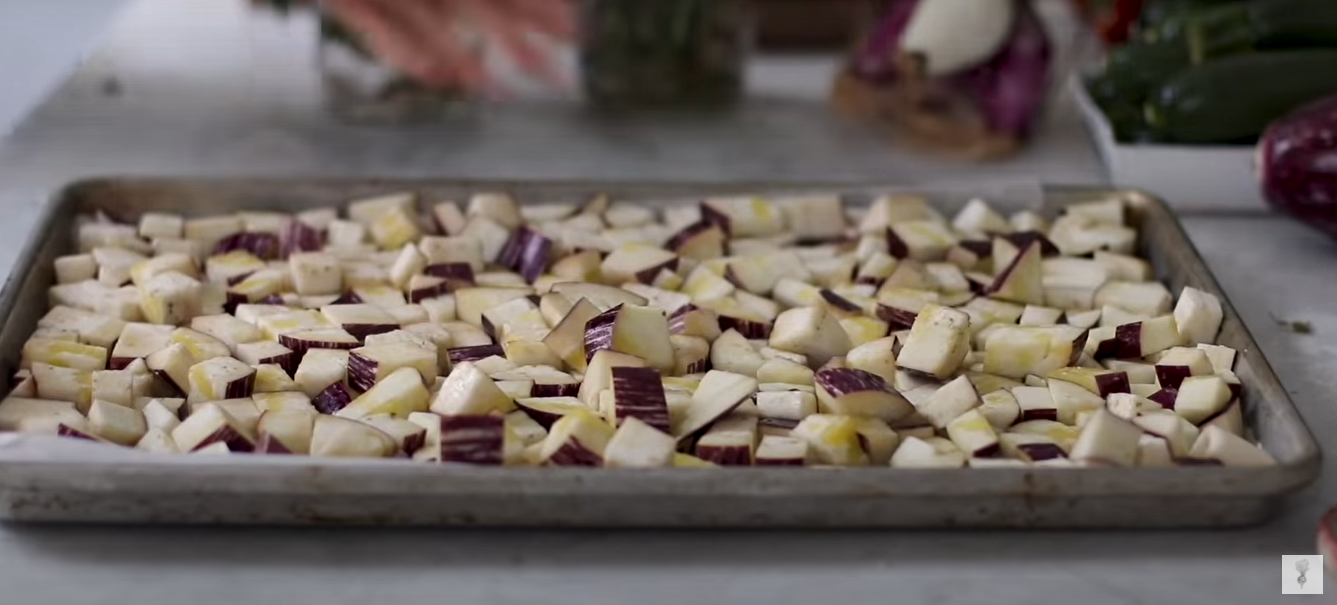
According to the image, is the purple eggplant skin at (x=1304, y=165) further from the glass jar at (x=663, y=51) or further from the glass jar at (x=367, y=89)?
the glass jar at (x=367, y=89)

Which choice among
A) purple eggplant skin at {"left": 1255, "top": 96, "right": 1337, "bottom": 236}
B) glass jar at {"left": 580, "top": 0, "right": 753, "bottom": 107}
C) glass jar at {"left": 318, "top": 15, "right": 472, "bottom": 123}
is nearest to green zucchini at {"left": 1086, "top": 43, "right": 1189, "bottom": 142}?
purple eggplant skin at {"left": 1255, "top": 96, "right": 1337, "bottom": 236}

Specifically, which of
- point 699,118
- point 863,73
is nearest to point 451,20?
point 699,118

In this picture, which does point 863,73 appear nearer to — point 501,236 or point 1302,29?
point 1302,29

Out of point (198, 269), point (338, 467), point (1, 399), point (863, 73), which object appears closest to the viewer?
point (338, 467)

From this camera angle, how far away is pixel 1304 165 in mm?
1216

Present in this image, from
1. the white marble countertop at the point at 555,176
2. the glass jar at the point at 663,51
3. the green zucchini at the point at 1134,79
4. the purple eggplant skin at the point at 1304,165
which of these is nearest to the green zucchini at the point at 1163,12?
the green zucchini at the point at 1134,79

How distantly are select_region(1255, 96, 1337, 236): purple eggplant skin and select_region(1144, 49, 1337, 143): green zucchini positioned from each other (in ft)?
0.34

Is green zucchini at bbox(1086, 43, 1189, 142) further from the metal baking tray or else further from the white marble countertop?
the metal baking tray

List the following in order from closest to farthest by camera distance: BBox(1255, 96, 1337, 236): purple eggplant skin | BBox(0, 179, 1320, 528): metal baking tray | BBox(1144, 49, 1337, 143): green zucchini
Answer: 1. BBox(0, 179, 1320, 528): metal baking tray
2. BBox(1255, 96, 1337, 236): purple eggplant skin
3. BBox(1144, 49, 1337, 143): green zucchini

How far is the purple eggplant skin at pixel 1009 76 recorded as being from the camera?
153 cm

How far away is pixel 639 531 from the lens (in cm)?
84

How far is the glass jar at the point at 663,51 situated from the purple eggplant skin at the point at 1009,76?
0.55 feet

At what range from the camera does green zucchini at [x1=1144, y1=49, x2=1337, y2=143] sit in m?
1.37

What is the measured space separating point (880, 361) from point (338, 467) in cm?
36
